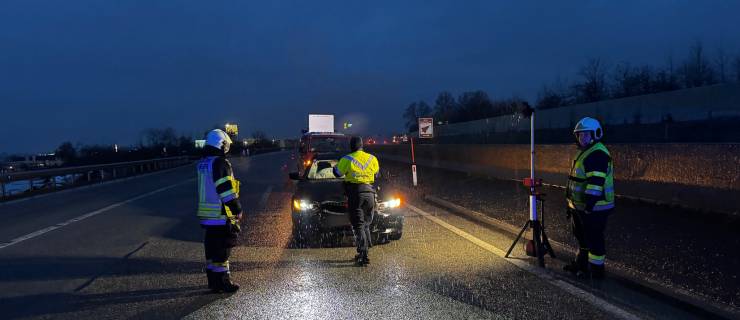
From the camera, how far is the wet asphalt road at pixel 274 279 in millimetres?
5180

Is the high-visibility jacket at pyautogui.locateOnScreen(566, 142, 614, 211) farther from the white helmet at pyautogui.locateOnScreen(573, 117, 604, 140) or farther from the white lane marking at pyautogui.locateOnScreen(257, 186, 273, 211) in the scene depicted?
the white lane marking at pyautogui.locateOnScreen(257, 186, 273, 211)

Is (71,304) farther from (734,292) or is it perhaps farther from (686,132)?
(686,132)

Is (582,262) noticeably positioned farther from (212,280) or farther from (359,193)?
(212,280)

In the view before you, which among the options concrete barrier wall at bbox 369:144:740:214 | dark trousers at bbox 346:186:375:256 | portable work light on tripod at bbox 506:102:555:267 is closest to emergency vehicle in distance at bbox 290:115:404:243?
dark trousers at bbox 346:186:375:256

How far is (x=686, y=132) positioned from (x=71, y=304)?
26.2 m

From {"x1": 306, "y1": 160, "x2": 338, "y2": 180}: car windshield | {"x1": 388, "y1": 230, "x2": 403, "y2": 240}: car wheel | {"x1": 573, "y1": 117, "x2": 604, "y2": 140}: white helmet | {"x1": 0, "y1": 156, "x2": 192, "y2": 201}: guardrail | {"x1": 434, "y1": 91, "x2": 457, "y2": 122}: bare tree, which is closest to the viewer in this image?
{"x1": 573, "y1": 117, "x2": 604, "y2": 140}: white helmet

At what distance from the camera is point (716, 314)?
4797 millimetres

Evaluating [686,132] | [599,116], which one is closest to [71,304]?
[686,132]

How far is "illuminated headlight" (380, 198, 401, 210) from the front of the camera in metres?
8.38

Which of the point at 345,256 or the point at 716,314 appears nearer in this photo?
the point at 716,314

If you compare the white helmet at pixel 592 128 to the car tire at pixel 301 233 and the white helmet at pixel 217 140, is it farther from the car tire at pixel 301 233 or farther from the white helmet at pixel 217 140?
the car tire at pixel 301 233

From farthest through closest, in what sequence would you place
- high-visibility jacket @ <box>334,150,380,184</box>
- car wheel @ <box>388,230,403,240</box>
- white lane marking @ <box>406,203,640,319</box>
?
car wheel @ <box>388,230,403,240</box> → high-visibility jacket @ <box>334,150,380,184</box> → white lane marking @ <box>406,203,640,319</box>

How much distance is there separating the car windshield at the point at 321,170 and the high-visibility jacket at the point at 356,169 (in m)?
2.57

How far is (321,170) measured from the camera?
33.1 ft
